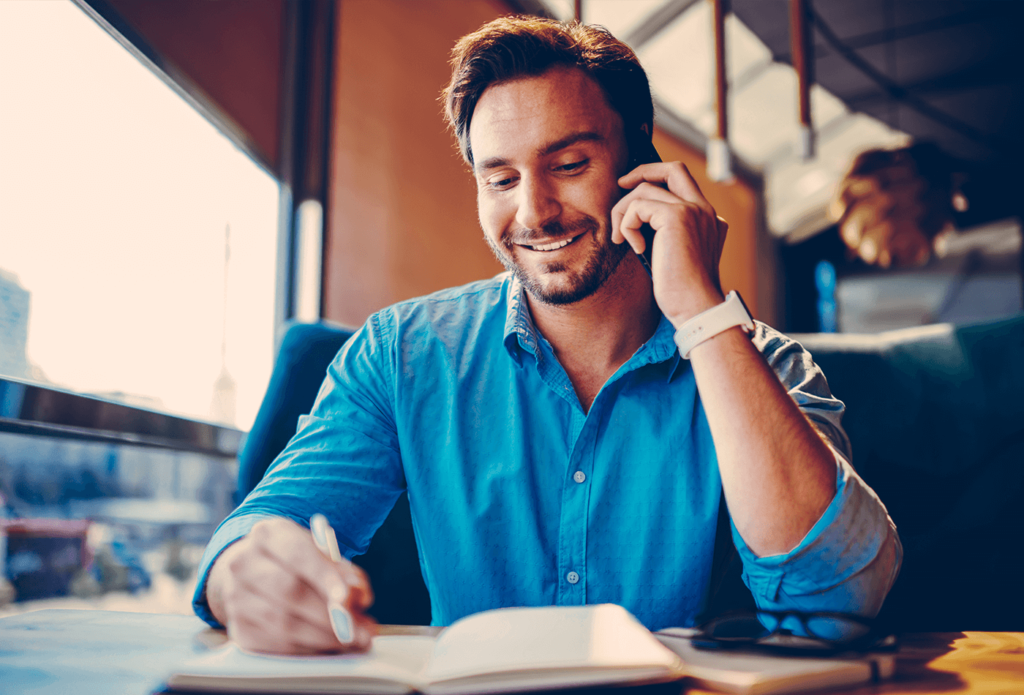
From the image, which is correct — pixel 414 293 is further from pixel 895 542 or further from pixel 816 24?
pixel 816 24

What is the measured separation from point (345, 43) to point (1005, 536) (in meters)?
2.48

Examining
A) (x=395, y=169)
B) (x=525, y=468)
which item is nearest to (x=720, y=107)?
(x=395, y=169)

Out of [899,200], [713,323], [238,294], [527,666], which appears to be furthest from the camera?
[899,200]

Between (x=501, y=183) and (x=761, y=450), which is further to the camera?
(x=501, y=183)

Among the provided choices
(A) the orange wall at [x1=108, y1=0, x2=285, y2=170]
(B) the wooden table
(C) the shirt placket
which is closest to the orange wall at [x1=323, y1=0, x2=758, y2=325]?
(A) the orange wall at [x1=108, y1=0, x2=285, y2=170]

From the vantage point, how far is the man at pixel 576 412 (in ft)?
2.99

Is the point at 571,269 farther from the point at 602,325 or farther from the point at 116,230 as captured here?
the point at 116,230

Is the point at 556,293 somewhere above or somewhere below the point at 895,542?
above

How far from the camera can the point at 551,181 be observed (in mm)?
1300

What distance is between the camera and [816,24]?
5242 mm

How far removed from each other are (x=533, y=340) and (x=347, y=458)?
369mm

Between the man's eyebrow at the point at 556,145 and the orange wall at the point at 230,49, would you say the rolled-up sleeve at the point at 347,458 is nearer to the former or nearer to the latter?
the man's eyebrow at the point at 556,145

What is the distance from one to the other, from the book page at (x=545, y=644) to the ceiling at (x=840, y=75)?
4.09 metres

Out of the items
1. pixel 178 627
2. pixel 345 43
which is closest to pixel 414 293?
pixel 345 43
